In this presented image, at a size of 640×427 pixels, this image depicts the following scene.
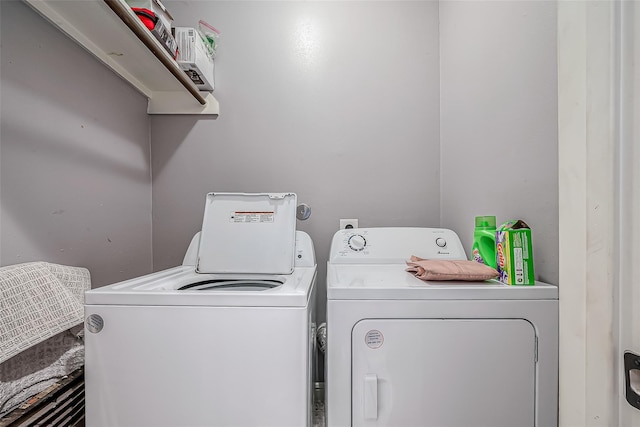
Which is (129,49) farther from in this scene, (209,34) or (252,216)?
(252,216)

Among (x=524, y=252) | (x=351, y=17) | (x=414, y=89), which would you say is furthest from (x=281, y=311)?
(x=351, y=17)

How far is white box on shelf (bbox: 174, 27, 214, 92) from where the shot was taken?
1.48 meters

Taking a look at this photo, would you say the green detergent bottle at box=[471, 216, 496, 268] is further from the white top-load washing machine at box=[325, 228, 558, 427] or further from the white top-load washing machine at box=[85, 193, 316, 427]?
the white top-load washing machine at box=[85, 193, 316, 427]

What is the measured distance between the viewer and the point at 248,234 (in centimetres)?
148

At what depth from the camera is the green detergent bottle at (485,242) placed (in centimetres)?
112

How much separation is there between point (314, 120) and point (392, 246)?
0.86m

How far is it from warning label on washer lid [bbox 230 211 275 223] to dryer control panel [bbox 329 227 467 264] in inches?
13.8

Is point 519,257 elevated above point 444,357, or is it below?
above

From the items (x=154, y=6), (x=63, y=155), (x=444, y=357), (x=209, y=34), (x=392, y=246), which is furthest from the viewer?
(x=209, y=34)

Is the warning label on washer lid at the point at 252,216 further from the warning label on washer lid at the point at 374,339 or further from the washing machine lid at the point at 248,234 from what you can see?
the warning label on washer lid at the point at 374,339

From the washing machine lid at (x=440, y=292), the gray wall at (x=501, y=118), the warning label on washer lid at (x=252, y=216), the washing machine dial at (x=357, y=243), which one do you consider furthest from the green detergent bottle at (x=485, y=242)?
the warning label on washer lid at (x=252, y=216)

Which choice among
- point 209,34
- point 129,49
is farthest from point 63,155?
point 209,34

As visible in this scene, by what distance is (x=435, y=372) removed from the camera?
0.88 m

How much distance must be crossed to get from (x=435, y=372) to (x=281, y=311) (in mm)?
474
